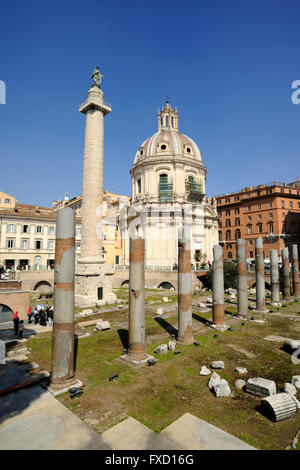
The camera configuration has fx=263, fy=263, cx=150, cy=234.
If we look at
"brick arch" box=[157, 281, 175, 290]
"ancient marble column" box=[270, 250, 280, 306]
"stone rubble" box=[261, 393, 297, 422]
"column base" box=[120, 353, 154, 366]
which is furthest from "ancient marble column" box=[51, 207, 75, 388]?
"brick arch" box=[157, 281, 175, 290]

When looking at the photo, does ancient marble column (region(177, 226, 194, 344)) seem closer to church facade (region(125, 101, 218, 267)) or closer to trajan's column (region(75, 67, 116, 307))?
trajan's column (region(75, 67, 116, 307))

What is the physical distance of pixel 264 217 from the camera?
2189 inches

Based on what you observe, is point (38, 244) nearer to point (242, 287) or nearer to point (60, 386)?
point (242, 287)

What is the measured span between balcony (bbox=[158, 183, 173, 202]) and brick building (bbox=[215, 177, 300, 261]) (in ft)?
68.9

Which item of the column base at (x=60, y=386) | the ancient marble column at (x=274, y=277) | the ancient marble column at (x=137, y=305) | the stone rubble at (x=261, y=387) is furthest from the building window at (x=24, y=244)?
the stone rubble at (x=261, y=387)

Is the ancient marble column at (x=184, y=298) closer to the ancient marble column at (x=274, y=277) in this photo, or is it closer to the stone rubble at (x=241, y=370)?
the stone rubble at (x=241, y=370)

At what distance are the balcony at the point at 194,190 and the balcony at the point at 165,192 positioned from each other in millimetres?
3239

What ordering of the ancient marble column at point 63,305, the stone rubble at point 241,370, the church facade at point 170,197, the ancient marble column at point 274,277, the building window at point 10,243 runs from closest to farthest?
the ancient marble column at point 63,305 → the stone rubble at point 241,370 → the ancient marble column at point 274,277 → the building window at point 10,243 → the church facade at point 170,197

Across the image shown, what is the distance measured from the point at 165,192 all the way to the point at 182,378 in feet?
131

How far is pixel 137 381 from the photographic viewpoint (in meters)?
9.45

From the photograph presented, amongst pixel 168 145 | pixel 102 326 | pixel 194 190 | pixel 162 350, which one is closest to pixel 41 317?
pixel 102 326

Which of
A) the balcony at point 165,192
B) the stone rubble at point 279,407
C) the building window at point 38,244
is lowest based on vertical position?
the stone rubble at point 279,407

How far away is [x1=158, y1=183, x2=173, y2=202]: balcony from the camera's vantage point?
47.2m

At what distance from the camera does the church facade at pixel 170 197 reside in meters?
44.9
